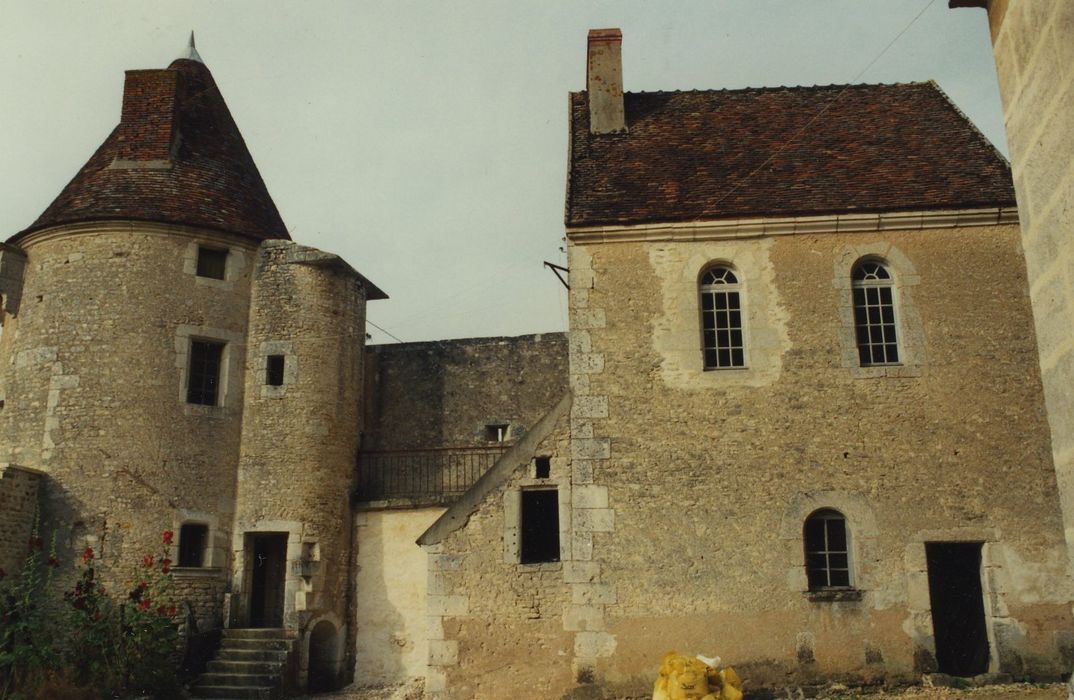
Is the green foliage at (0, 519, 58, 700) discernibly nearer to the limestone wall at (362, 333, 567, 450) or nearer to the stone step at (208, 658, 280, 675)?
the stone step at (208, 658, 280, 675)

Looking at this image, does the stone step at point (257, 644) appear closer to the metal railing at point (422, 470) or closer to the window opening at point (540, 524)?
the metal railing at point (422, 470)

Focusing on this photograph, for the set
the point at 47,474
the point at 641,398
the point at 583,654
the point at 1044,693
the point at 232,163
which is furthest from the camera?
the point at 232,163

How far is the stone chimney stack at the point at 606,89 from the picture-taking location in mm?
13562

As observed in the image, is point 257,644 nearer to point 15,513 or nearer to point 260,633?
point 260,633

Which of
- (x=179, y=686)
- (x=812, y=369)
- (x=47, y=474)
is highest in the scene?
(x=812, y=369)

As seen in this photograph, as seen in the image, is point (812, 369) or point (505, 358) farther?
point (505, 358)

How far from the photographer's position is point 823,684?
34.0 feet

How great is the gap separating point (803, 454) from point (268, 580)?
800 cm

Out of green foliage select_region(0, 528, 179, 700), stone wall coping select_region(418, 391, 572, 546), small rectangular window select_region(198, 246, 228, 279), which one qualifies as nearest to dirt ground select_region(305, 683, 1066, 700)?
stone wall coping select_region(418, 391, 572, 546)

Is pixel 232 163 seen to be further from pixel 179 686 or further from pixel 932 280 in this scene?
pixel 932 280

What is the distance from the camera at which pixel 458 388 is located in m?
15.9

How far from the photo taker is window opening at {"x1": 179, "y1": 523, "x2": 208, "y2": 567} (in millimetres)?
13250

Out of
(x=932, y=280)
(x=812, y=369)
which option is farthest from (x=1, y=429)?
(x=932, y=280)

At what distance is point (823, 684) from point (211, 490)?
8.40m
